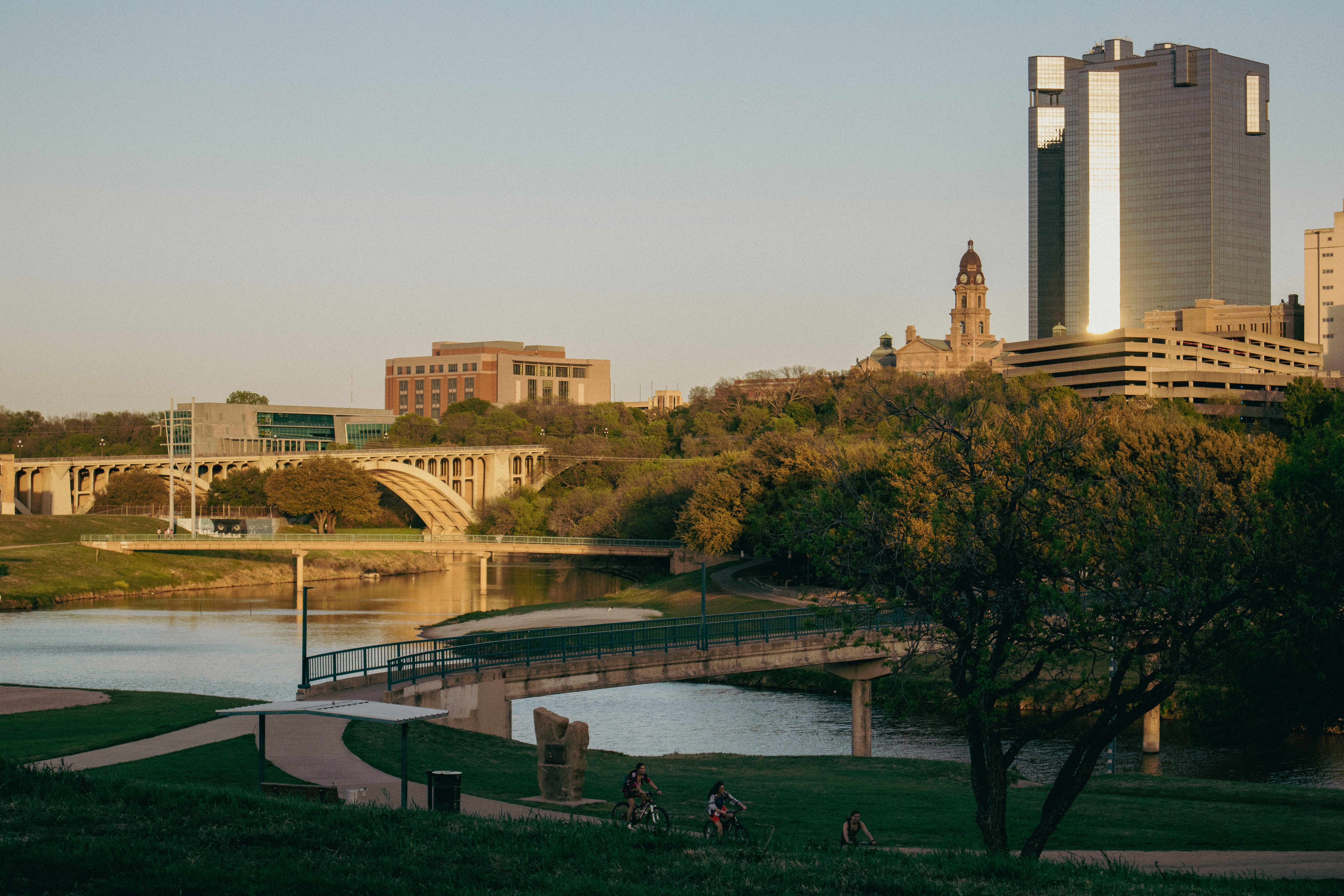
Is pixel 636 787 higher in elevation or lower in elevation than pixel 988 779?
lower

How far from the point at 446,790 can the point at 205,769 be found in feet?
21.2

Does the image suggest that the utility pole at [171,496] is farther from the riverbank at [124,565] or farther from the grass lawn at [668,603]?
the grass lawn at [668,603]

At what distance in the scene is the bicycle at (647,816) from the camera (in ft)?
57.4

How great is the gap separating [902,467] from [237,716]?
24.3m

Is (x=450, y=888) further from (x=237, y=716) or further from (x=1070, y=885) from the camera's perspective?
(x=237, y=716)

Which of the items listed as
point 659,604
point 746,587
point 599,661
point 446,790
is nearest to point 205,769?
point 446,790

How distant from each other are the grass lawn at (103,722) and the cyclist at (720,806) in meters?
10.9

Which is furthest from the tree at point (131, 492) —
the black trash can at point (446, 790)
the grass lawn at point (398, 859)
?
the grass lawn at point (398, 859)

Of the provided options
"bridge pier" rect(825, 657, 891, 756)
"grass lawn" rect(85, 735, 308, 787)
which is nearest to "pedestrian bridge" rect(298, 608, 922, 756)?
"bridge pier" rect(825, 657, 891, 756)

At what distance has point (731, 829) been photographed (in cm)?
1786

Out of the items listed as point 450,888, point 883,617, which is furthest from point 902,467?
point 450,888

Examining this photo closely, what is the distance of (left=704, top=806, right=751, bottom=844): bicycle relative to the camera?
16.2 m

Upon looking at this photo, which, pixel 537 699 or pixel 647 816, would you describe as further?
pixel 537 699

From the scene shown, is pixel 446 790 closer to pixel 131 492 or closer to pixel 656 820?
pixel 656 820
